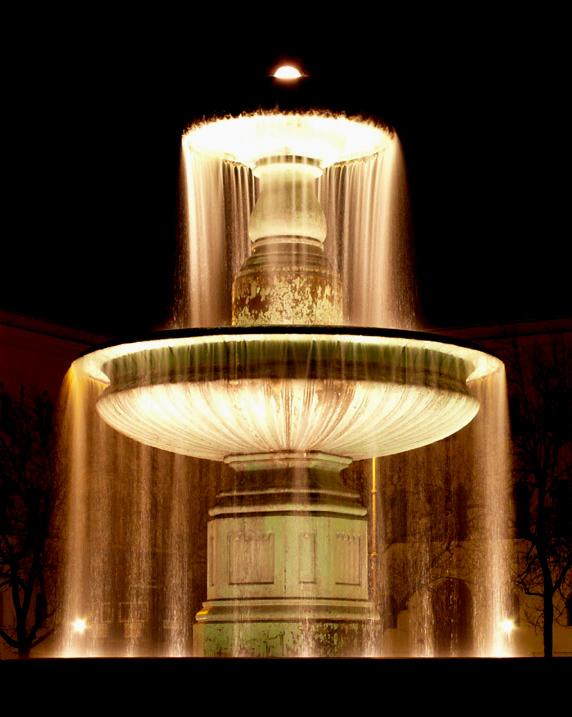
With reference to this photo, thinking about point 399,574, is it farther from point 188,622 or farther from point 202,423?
point 202,423

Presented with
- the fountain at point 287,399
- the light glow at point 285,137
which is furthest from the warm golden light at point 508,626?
the light glow at point 285,137

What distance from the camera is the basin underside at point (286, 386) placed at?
11.4 m

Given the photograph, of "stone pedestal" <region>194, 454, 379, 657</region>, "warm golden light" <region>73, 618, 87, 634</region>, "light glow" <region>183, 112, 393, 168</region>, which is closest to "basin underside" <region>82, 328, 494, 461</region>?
"stone pedestal" <region>194, 454, 379, 657</region>

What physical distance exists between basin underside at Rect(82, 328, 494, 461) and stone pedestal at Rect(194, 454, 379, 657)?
0.37m

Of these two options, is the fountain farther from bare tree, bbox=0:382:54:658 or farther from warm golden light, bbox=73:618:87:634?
warm golden light, bbox=73:618:87:634

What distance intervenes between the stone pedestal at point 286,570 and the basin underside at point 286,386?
1.23 feet

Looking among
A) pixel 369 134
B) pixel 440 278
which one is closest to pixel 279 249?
pixel 369 134

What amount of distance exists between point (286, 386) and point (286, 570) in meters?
1.63

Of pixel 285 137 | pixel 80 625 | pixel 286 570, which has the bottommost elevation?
pixel 286 570

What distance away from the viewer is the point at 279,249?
42.8ft

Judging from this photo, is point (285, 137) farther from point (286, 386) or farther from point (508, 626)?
point (508, 626)

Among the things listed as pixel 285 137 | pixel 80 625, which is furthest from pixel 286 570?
pixel 80 625

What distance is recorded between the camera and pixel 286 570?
11.9 meters

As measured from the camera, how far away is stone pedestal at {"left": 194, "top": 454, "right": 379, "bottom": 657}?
38.7ft
